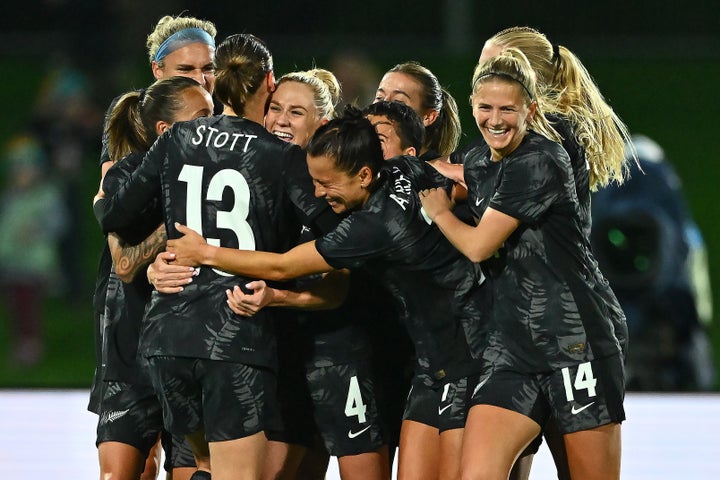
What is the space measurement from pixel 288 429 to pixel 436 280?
716 mm

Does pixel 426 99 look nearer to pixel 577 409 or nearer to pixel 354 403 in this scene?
pixel 354 403

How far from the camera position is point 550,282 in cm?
353

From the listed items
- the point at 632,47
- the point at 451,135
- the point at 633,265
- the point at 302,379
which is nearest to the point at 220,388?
the point at 302,379

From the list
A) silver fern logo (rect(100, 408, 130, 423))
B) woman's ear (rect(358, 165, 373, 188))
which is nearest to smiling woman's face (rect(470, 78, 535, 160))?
woman's ear (rect(358, 165, 373, 188))

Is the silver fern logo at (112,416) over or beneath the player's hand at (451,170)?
beneath

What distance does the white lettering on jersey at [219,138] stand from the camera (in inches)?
136

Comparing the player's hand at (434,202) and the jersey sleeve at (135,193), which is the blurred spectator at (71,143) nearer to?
the jersey sleeve at (135,193)

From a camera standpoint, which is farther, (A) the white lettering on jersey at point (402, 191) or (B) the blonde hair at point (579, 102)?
(B) the blonde hair at point (579, 102)

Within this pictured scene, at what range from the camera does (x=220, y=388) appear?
136 inches

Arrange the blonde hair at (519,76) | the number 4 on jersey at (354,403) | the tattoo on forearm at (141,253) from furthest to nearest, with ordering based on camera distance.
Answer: the number 4 on jersey at (354,403)
the tattoo on forearm at (141,253)
the blonde hair at (519,76)

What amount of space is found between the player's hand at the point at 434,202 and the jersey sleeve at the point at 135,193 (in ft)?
2.40

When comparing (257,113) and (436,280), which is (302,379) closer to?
(436,280)

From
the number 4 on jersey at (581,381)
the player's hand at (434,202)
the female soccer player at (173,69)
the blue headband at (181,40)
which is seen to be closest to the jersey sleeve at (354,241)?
the player's hand at (434,202)

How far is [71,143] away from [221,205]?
5.54 metres
